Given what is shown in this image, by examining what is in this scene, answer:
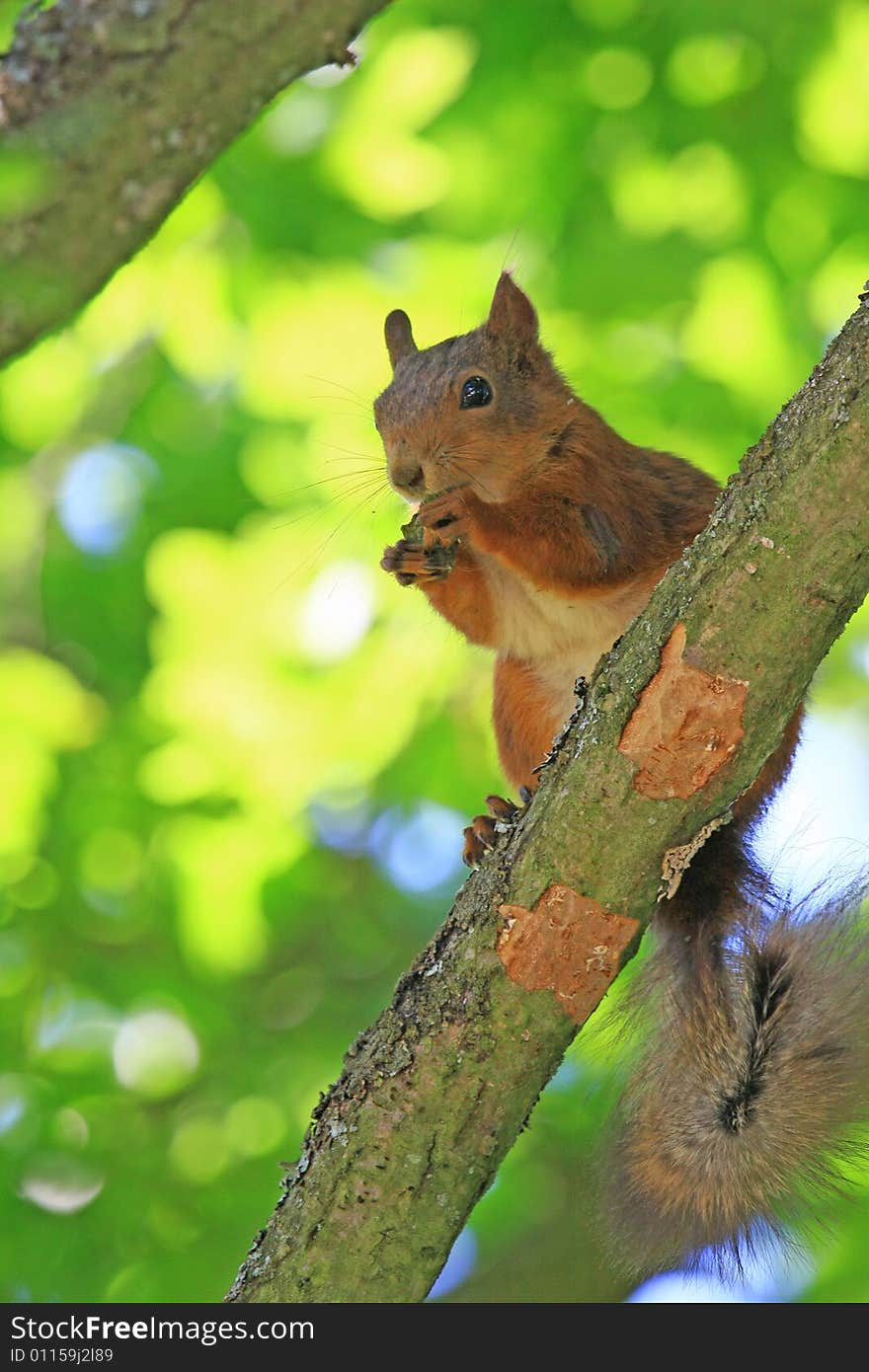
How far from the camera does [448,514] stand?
11.3ft

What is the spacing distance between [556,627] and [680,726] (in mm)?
1567

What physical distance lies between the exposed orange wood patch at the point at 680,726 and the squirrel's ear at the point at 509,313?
1.78m

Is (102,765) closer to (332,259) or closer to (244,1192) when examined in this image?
(244,1192)

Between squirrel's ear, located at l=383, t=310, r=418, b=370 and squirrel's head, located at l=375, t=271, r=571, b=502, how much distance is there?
2 centimetres

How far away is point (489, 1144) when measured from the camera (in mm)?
2383

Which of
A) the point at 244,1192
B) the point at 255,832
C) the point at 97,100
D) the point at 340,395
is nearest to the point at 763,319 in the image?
the point at 340,395

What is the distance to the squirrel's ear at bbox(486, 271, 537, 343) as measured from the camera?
3.86 metres

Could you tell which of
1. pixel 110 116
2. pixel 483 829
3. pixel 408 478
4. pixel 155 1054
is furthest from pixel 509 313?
pixel 155 1054

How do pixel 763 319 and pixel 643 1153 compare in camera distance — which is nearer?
pixel 643 1153

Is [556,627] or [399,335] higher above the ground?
[399,335]

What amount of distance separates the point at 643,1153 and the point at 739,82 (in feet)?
9.91

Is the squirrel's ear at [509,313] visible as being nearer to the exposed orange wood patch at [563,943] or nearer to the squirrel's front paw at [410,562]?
the squirrel's front paw at [410,562]

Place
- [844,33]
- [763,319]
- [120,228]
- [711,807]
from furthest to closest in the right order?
[763,319] → [844,33] → [711,807] → [120,228]

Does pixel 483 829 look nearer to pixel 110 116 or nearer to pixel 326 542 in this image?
pixel 326 542
